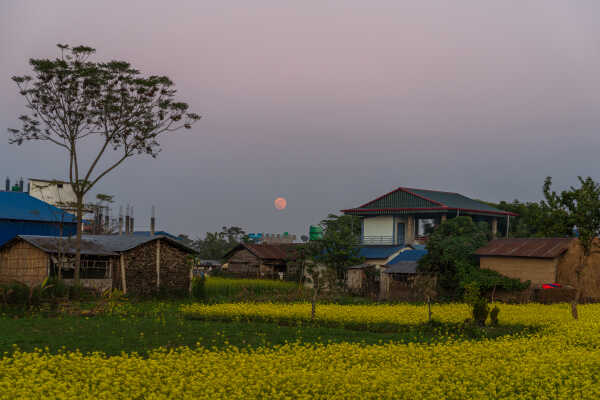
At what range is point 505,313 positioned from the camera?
2645cm

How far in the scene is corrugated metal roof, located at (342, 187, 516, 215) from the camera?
49.4m

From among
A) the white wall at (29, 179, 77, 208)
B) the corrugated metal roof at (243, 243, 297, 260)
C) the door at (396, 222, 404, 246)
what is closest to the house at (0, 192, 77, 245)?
the white wall at (29, 179, 77, 208)

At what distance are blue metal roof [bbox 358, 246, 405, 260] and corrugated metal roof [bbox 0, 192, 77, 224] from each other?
75.0ft

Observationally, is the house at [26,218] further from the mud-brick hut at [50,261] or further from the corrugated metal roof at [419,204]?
the corrugated metal roof at [419,204]

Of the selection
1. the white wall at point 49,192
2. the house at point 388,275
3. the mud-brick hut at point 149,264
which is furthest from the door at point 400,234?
the white wall at point 49,192

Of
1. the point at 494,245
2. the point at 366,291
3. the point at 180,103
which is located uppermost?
the point at 180,103

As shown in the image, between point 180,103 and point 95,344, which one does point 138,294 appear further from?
point 95,344

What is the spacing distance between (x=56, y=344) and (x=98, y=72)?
71.3 feet

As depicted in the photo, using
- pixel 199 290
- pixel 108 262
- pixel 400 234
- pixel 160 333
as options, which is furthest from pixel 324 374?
pixel 400 234

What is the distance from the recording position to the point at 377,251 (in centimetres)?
4628

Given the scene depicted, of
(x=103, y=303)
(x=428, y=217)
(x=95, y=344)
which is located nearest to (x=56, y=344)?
(x=95, y=344)

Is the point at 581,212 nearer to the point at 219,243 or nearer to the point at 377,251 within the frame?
the point at 377,251

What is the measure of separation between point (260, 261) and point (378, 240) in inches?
426

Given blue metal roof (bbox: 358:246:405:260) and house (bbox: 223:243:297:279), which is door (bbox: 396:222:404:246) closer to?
blue metal roof (bbox: 358:246:405:260)
